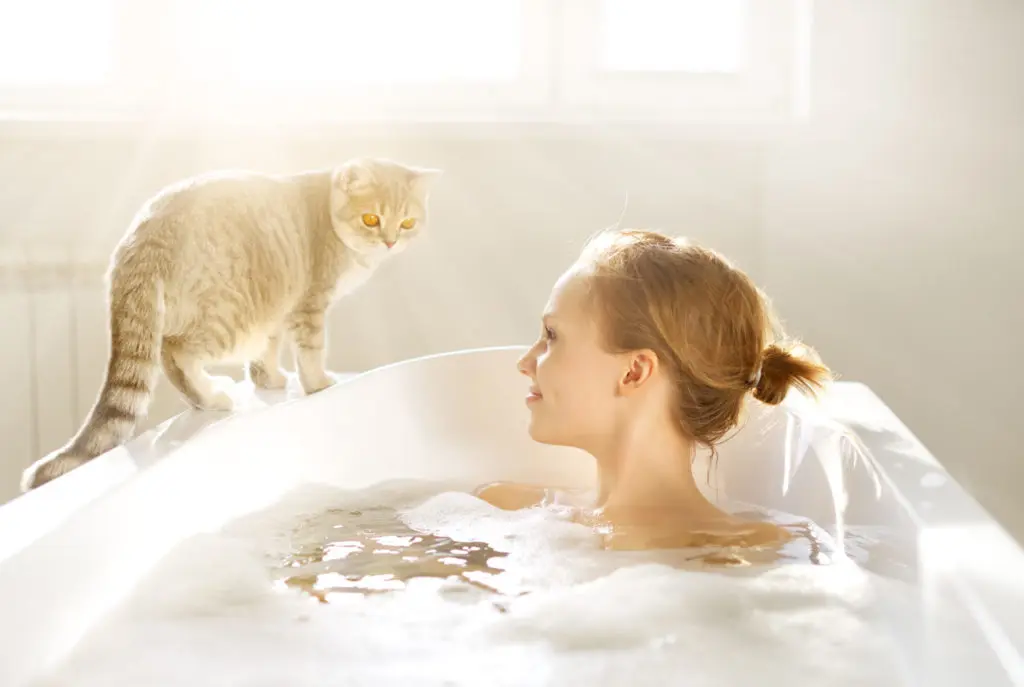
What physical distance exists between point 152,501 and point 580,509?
55 cm

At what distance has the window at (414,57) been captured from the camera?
8.20 ft

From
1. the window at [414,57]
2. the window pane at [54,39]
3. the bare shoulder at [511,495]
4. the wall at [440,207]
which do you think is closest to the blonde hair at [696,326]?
the bare shoulder at [511,495]

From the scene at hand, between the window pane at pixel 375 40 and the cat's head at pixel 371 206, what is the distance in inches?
32.1

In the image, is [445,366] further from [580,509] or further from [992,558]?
[992,558]

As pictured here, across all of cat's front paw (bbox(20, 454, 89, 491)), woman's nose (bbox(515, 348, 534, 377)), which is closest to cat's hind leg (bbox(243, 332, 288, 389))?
cat's front paw (bbox(20, 454, 89, 491))

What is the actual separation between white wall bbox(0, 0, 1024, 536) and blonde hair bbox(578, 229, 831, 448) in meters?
1.05

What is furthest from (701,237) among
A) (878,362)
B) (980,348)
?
(980,348)

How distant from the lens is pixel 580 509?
4.75ft

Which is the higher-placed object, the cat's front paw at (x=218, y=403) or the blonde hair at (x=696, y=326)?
the blonde hair at (x=696, y=326)

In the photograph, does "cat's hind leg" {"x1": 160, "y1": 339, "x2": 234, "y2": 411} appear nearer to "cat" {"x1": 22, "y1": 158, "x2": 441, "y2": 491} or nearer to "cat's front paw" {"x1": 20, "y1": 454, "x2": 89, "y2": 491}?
"cat" {"x1": 22, "y1": 158, "x2": 441, "y2": 491}

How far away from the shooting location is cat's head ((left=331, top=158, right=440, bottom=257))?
177 centimetres

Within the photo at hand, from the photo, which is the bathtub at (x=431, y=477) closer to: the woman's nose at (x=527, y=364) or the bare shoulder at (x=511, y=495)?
the bare shoulder at (x=511, y=495)

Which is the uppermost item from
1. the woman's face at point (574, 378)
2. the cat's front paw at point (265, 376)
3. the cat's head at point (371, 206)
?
the cat's head at point (371, 206)

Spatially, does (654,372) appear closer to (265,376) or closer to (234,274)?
(234,274)
